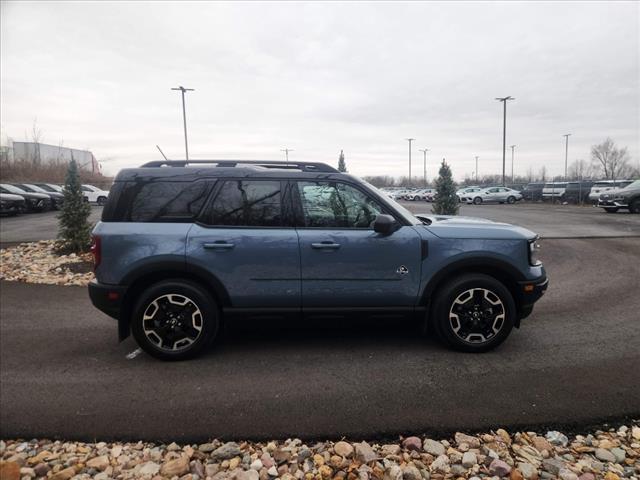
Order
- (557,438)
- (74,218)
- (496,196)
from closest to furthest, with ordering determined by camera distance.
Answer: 1. (557,438)
2. (74,218)
3. (496,196)

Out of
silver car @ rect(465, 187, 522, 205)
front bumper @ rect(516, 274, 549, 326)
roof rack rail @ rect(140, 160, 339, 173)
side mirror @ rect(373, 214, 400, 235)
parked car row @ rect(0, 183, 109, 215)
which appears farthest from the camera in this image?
silver car @ rect(465, 187, 522, 205)

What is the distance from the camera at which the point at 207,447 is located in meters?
2.74

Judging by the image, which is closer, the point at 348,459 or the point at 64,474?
the point at 64,474

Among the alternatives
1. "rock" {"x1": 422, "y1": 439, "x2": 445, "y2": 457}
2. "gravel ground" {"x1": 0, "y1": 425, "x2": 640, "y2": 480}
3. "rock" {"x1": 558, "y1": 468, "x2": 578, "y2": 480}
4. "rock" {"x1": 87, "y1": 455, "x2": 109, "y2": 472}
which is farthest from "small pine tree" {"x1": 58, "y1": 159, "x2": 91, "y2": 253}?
"rock" {"x1": 558, "y1": 468, "x2": 578, "y2": 480}

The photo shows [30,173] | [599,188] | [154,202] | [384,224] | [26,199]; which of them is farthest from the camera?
[30,173]

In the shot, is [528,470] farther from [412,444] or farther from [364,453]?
[364,453]

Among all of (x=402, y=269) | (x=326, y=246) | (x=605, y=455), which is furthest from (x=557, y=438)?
(x=326, y=246)

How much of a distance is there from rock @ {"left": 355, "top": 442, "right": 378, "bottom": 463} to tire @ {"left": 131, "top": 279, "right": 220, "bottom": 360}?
1.89 metres

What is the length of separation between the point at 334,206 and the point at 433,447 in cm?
226

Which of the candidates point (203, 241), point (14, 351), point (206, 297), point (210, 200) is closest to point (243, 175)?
point (210, 200)

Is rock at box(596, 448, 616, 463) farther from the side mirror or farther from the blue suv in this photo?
the side mirror

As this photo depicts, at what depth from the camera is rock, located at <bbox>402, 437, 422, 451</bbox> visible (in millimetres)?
2695

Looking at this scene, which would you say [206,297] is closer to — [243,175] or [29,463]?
[243,175]

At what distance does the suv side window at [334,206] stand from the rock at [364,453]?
201 centimetres
